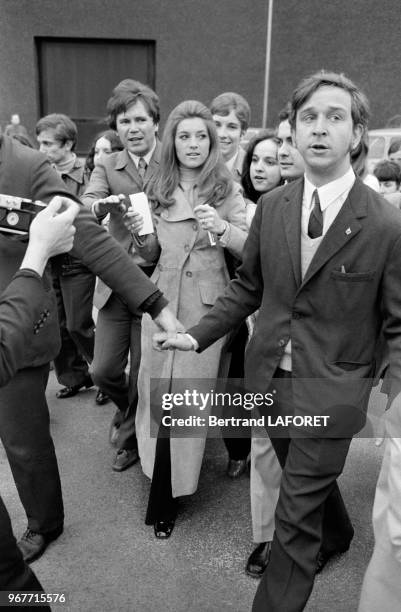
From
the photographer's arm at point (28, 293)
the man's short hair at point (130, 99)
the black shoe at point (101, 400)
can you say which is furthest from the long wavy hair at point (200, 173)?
the black shoe at point (101, 400)

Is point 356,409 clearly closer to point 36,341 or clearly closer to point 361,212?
point 361,212

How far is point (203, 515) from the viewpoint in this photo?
2828mm

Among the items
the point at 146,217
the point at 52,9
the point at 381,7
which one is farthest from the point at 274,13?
the point at 146,217

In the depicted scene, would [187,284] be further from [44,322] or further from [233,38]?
[233,38]

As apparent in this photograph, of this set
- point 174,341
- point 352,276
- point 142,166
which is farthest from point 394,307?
point 142,166

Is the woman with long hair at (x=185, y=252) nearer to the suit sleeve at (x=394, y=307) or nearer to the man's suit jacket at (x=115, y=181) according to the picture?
the man's suit jacket at (x=115, y=181)

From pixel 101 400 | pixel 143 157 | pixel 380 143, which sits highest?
pixel 380 143

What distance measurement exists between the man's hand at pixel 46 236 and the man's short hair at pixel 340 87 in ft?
3.00

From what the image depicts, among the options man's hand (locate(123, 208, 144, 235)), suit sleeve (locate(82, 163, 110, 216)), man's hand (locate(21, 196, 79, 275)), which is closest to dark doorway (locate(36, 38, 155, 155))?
suit sleeve (locate(82, 163, 110, 216))

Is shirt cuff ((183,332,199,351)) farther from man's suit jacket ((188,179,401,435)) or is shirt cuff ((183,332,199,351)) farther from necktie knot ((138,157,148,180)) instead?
necktie knot ((138,157,148,180))

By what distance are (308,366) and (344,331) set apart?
0.57 feet

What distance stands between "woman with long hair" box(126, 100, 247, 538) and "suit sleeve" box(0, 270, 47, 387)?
46.9 inches

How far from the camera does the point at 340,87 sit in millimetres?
1909

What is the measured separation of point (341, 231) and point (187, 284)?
39.8 inches
